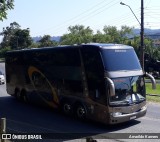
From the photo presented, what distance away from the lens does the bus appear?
1391cm

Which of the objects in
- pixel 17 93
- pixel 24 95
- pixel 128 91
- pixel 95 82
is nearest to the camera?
pixel 95 82

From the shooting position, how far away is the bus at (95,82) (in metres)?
13.9

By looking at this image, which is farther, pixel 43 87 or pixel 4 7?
pixel 43 87

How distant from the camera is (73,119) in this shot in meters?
16.0

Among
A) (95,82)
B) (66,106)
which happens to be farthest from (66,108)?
(95,82)

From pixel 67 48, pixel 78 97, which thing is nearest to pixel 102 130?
pixel 78 97

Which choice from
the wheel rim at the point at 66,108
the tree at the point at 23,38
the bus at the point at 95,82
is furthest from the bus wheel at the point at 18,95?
the tree at the point at 23,38

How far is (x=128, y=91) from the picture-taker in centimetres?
1438

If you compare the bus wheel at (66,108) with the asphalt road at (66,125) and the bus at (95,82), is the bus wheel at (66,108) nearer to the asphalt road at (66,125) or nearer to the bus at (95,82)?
the bus at (95,82)

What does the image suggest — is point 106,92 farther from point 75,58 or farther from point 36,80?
point 36,80

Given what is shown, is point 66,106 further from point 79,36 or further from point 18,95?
point 79,36

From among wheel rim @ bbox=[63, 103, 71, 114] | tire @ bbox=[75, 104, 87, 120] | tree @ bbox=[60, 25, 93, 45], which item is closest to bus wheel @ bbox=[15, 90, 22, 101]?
wheel rim @ bbox=[63, 103, 71, 114]

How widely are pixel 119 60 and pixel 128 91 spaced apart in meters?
1.35

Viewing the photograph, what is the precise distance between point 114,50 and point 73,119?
3864 mm
